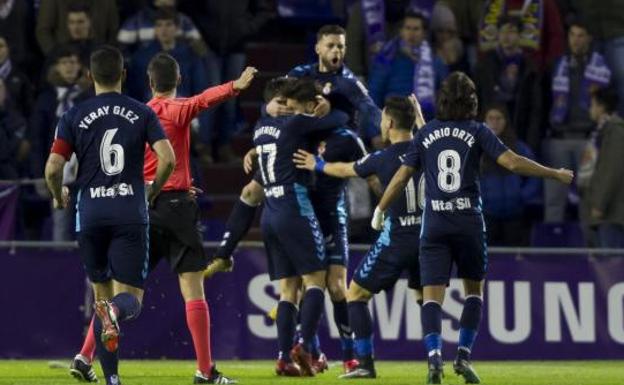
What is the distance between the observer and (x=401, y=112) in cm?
1413

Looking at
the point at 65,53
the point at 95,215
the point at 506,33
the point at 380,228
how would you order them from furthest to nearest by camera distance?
the point at 506,33, the point at 65,53, the point at 380,228, the point at 95,215

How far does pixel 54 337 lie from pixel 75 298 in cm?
40

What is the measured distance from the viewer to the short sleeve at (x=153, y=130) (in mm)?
12211

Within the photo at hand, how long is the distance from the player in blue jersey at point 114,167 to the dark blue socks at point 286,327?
2582 mm

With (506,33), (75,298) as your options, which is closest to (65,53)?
(75,298)

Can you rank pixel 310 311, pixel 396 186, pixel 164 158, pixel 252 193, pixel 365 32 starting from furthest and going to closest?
1. pixel 365 32
2. pixel 252 193
3. pixel 310 311
4. pixel 396 186
5. pixel 164 158

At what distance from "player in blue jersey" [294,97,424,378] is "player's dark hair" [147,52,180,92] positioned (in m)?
1.55

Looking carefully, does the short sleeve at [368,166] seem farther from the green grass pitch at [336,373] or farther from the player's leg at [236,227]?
the player's leg at [236,227]

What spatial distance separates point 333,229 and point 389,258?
1387mm

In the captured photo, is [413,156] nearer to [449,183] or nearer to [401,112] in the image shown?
[449,183]

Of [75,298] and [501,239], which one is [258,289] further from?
[501,239]

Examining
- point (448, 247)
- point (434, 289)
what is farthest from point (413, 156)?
point (434, 289)

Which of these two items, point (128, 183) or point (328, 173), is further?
point (328, 173)

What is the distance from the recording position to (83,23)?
2058cm
